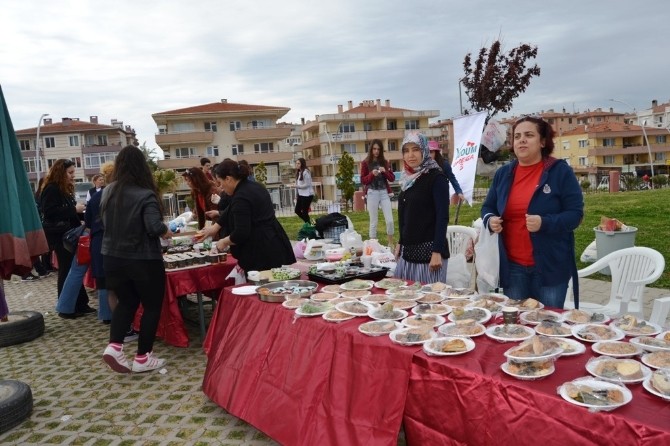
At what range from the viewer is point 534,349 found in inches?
72.7

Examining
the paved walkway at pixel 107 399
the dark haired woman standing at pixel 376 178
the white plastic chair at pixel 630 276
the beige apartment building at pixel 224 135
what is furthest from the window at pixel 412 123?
the white plastic chair at pixel 630 276

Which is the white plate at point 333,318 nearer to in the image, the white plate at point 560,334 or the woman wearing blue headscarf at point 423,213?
the white plate at point 560,334

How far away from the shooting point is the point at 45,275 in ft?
30.5

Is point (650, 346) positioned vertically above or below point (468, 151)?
below

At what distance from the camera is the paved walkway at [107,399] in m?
3.12

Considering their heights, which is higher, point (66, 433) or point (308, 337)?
point (308, 337)

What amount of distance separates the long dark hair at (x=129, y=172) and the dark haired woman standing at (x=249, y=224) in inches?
21.9

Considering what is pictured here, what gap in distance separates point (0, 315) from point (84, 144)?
5314 centimetres

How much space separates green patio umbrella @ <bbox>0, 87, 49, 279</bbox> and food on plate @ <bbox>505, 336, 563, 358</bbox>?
299 cm

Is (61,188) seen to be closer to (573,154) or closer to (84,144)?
(84,144)

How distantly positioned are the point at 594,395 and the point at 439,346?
655 millimetres

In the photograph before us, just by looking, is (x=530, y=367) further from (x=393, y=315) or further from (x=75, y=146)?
(x=75, y=146)

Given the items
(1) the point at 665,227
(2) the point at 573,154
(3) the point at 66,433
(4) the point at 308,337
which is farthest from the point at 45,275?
(2) the point at 573,154

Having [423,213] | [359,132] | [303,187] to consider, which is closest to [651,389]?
[423,213]
